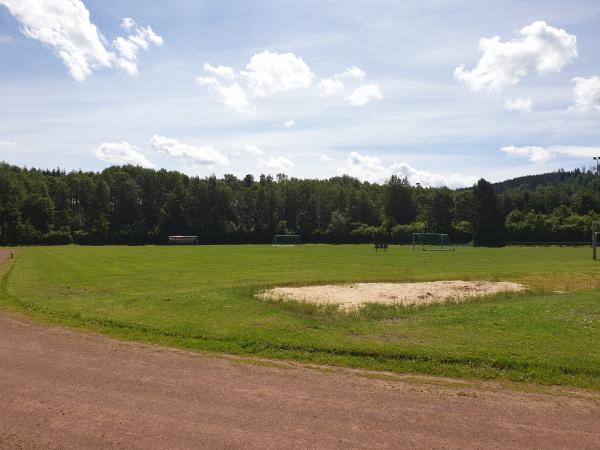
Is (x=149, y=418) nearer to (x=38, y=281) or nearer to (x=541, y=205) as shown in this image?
(x=38, y=281)

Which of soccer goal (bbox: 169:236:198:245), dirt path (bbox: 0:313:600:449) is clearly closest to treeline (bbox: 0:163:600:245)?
soccer goal (bbox: 169:236:198:245)

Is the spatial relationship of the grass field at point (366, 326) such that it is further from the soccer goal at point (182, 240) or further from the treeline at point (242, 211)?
the soccer goal at point (182, 240)

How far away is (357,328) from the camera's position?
16.5 m

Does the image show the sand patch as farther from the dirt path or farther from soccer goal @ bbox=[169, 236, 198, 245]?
soccer goal @ bbox=[169, 236, 198, 245]

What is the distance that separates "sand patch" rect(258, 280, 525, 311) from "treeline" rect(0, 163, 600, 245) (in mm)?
87958

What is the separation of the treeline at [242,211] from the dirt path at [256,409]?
108 m

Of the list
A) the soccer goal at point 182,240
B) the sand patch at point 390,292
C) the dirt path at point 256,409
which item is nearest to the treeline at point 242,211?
the soccer goal at point 182,240

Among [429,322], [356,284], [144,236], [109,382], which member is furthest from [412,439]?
[144,236]

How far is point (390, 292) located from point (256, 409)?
17572 millimetres

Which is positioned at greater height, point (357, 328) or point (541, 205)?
point (541, 205)

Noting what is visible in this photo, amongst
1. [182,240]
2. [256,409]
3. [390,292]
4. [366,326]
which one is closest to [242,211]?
[182,240]

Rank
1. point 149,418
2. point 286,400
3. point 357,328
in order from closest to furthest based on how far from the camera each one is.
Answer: point 149,418 < point 286,400 < point 357,328

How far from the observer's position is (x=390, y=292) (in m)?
25.8

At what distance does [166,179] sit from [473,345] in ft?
465
